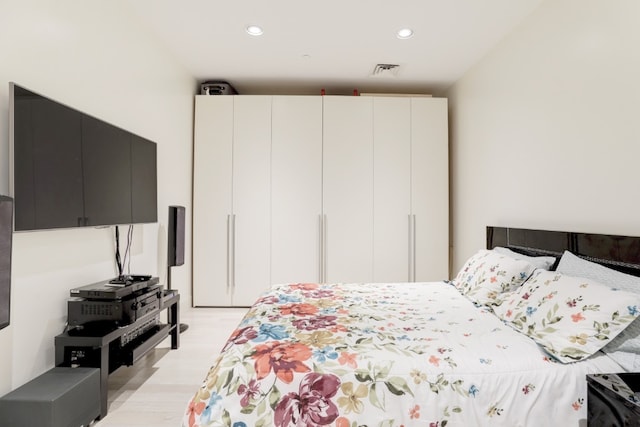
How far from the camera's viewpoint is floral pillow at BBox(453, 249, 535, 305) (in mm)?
2195

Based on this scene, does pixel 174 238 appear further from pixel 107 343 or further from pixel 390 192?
pixel 390 192

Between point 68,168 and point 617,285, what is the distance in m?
2.80

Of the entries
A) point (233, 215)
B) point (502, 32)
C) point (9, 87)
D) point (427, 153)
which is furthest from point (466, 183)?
point (9, 87)

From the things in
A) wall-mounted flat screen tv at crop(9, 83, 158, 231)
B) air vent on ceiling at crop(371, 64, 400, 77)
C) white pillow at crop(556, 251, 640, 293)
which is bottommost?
white pillow at crop(556, 251, 640, 293)

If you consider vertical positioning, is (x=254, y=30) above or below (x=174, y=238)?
above

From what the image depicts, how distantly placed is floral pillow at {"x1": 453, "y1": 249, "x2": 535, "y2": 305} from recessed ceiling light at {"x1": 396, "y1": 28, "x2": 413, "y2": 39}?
1968 millimetres

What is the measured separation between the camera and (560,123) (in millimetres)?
2387

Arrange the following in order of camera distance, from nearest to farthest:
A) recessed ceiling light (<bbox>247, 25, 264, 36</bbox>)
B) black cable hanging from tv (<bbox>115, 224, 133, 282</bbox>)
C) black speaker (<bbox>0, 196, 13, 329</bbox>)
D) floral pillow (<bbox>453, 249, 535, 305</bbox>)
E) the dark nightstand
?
the dark nightstand → black speaker (<bbox>0, 196, 13, 329</bbox>) → floral pillow (<bbox>453, 249, 535, 305</bbox>) → black cable hanging from tv (<bbox>115, 224, 133, 282</bbox>) → recessed ceiling light (<bbox>247, 25, 264, 36</bbox>)

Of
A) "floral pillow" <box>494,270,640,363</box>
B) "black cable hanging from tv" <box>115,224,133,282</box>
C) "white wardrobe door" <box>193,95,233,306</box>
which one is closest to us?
"floral pillow" <box>494,270,640,363</box>

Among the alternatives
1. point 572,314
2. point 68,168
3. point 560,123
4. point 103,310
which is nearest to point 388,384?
point 572,314

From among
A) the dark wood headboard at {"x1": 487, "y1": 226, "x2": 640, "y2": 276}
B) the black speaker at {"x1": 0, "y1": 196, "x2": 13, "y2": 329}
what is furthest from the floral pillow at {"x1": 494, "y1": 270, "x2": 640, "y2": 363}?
the black speaker at {"x1": 0, "y1": 196, "x2": 13, "y2": 329}

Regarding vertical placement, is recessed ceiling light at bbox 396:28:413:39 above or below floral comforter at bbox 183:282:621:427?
above

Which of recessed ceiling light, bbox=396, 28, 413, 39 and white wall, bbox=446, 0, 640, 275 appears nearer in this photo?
white wall, bbox=446, 0, 640, 275

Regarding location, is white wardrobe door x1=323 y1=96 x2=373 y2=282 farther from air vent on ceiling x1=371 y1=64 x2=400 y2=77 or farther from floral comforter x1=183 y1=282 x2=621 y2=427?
floral comforter x1=183 y1=282 x2=621 y2=427
